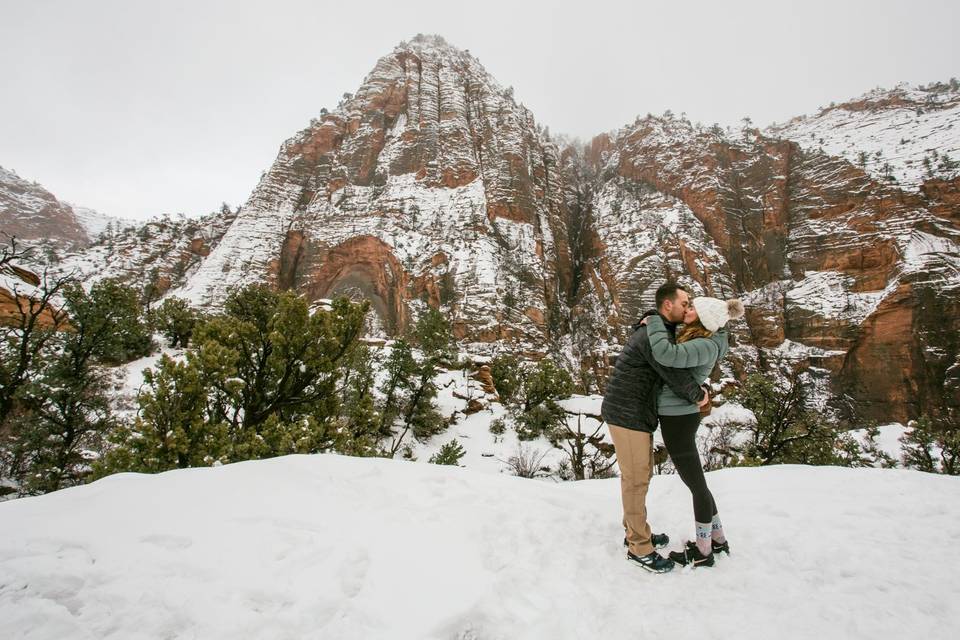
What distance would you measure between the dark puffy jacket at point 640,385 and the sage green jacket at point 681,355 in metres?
0.07

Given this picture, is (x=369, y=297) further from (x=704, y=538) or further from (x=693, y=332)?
(x=704, y=538)

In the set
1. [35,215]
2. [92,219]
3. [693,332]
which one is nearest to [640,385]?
[693,332]

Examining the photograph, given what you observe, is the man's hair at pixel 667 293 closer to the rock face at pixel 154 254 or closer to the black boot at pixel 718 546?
the black boot at pixel 718 546

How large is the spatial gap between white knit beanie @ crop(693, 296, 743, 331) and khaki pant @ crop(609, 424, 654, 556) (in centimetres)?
100

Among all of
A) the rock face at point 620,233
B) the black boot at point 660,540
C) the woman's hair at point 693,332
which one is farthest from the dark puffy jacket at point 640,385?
the rock face at point 620,233

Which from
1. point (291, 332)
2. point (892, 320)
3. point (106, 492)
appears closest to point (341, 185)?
point (291, 332)

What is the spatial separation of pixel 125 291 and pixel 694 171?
200 ft

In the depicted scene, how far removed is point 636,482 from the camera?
2988 millimetres

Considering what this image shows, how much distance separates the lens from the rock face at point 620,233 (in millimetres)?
34875

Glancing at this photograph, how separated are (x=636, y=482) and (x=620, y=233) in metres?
52.9

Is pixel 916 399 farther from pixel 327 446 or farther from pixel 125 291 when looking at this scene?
pixel 125 291

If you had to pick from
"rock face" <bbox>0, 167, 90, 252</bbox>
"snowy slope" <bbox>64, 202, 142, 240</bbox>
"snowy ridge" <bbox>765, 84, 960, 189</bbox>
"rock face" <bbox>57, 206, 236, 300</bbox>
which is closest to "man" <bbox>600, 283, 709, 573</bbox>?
"rock face" <bbox>57, 206, 236, 300</bbox>

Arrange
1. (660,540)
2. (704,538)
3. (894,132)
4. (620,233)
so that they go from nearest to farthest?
(704,538), (660,540), (894,132), (620,233)

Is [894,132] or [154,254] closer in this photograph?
[894,132]
